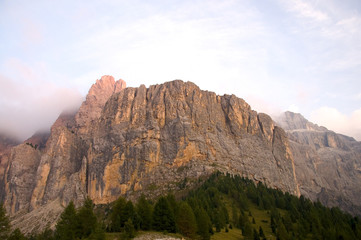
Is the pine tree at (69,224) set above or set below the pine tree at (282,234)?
above

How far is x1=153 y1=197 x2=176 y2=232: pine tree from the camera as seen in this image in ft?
228

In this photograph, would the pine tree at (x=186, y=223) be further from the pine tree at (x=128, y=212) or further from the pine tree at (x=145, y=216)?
the pine tree at (x=128, y=212)

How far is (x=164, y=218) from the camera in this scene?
229ft

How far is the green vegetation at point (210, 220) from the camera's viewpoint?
66.1 metres

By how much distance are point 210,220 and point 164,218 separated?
22828 millimetres

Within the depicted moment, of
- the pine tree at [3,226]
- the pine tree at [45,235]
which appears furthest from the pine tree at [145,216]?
the pine tree at [45,235]

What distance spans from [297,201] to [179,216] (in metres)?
80.6

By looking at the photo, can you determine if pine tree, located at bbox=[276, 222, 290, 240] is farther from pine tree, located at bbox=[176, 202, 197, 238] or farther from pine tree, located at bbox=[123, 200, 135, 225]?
pine tree, located at bbox=[123, 200, 135, 225]

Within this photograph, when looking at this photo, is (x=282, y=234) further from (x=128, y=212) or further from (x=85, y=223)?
(x=85, y=223)

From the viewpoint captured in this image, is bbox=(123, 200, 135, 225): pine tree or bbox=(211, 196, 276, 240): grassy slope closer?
bbox=(123, 200, 135, 225): pine tree

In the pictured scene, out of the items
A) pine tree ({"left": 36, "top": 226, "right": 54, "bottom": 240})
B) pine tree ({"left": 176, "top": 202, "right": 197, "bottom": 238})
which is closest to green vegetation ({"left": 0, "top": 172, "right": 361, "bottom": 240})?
pine tree ({"left": 176, "top": 202, "right": 197, "bottom": 238})

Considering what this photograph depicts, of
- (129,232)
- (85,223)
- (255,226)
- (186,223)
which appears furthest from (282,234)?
(85,223)

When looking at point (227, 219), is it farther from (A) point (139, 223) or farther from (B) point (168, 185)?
(B) point (168, 185)

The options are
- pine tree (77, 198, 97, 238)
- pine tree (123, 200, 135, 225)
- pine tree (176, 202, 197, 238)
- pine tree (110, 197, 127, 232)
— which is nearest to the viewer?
pine tree (77, 198, 97, 238)
